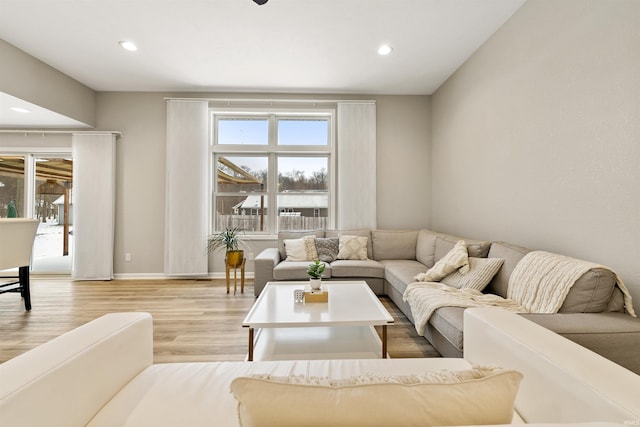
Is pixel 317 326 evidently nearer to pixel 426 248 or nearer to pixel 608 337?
pixel 608 337

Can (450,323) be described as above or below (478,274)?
below

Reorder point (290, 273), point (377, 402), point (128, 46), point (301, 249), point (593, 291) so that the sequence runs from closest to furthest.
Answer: point (377, 402) → point (593, 291) → point (128, 46) → point (290, 273) → point (301, 249)

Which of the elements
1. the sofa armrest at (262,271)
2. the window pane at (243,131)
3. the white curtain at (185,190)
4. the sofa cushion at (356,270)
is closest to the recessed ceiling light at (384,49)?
the window pane at (243,131)

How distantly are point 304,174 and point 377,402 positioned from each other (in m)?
4.28

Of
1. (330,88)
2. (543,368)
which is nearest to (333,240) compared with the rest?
(330,88)

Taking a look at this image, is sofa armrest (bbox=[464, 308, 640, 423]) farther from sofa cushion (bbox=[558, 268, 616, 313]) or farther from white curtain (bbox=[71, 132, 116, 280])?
white curtain (bbox=[71, 132, 116, 280])

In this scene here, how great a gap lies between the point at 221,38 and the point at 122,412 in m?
3.35

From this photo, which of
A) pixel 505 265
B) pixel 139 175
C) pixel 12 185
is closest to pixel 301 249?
pixel 505 265

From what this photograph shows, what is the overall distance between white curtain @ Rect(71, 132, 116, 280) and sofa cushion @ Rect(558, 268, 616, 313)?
538 centimetres

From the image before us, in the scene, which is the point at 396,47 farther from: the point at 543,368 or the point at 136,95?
the point at 136,95

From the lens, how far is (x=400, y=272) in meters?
3.14

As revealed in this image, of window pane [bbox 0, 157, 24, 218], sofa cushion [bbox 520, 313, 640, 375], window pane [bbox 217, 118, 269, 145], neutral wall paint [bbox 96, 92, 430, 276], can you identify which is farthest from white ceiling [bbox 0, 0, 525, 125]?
sofa cushion [bbox 520, 313, 640, 375]

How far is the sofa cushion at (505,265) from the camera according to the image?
2.22m

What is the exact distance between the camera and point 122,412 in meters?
0.88
